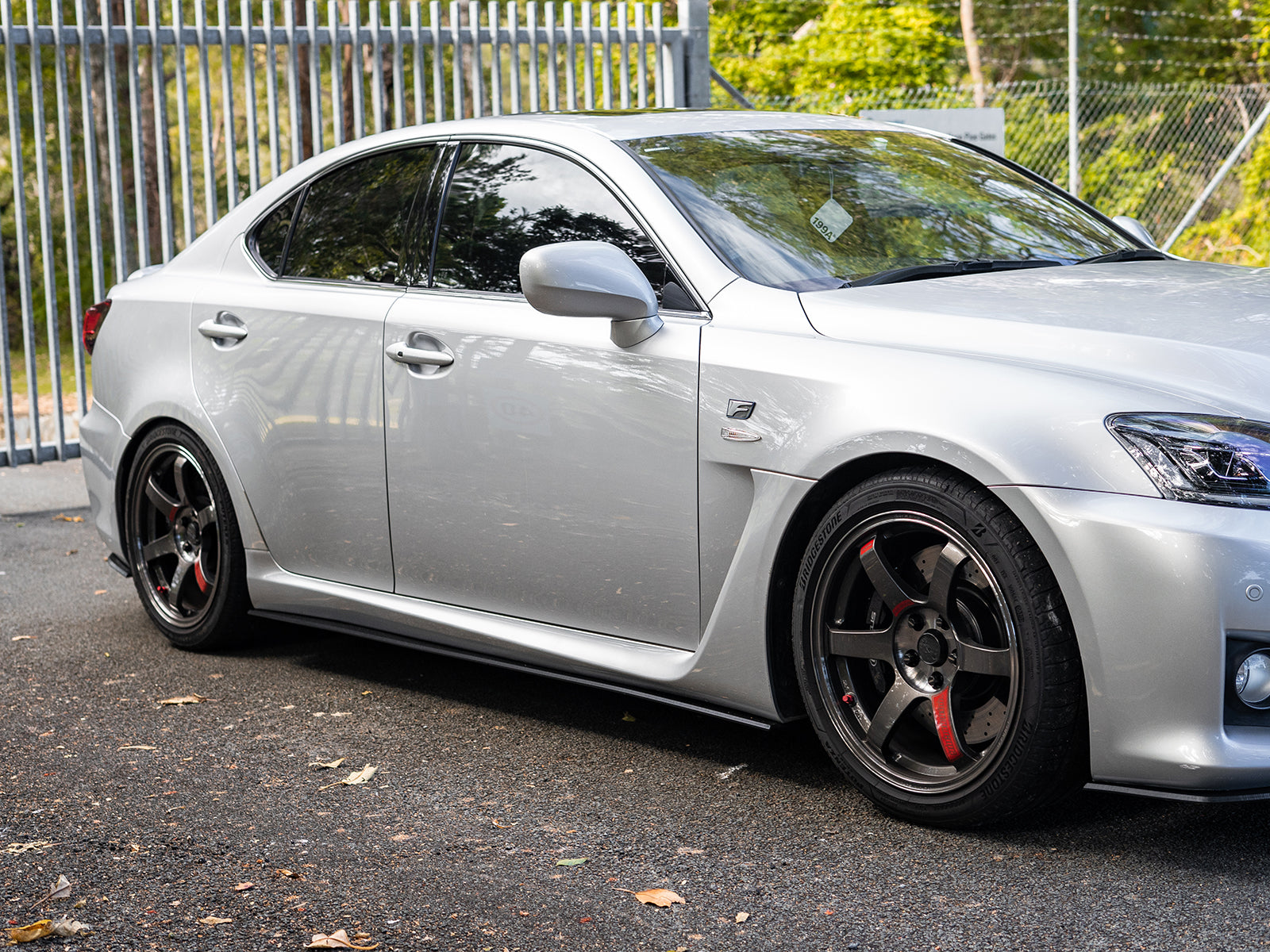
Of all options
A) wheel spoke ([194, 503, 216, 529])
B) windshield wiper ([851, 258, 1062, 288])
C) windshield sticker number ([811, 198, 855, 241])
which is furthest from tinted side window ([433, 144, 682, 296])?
wheel spoke ([194, 503, 216, 529])

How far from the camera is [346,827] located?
3.74 meters

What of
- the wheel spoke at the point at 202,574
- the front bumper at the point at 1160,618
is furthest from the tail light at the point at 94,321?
the front bumper at the point at 1160,618

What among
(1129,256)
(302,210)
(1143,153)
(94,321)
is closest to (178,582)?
(94,321)

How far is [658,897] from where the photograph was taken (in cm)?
328

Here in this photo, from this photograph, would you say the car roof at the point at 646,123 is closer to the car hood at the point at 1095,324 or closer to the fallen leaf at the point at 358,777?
the car hood at the point at 1095,324

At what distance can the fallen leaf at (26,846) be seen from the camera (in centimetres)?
362

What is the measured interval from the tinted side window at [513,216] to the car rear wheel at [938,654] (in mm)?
1038

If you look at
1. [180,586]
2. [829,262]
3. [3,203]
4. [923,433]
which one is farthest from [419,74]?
[3,203]

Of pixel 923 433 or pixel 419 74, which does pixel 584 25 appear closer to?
pixel 419 74

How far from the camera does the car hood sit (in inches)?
128

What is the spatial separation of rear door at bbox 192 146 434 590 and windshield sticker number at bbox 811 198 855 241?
4.08ft

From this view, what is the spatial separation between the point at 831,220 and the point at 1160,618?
5.03ft

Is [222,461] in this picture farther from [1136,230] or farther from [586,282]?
[1136,230]

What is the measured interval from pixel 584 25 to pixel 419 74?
4.19 ft
